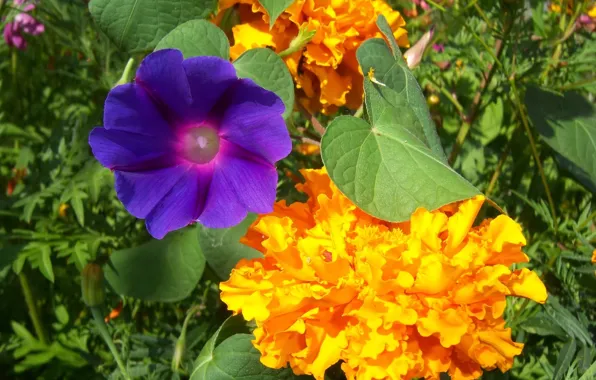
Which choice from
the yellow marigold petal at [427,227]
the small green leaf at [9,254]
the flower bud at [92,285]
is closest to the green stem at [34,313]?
the small green leaf at [9,254]

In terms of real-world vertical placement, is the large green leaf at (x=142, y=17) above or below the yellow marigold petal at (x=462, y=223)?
above

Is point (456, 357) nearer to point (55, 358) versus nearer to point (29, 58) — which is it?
point (55, 358)

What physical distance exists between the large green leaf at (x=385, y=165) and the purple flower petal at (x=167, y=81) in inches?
6.0

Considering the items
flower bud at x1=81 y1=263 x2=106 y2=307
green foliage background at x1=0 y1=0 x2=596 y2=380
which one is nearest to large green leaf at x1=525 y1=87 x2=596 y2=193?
green foliage background at x1=0 y1=0 x2=596 y2=380

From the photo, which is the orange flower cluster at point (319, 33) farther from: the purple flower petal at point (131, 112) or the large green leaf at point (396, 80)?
the purple flower petal at point (131, 112)

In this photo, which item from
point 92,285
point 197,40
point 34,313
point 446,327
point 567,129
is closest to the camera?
point 446,327

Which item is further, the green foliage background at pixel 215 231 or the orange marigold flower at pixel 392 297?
the green foliage background at pixel 215 231

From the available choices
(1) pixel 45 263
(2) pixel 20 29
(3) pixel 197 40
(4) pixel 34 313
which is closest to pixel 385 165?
(3) pixel 197 40

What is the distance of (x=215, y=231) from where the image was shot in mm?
867

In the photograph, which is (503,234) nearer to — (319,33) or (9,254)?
(319,33)

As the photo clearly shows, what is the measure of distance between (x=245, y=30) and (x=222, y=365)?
38 centimetres

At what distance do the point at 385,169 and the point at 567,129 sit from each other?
0.56 m

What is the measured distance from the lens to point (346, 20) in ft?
2.60

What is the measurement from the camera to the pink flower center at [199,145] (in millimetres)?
710
